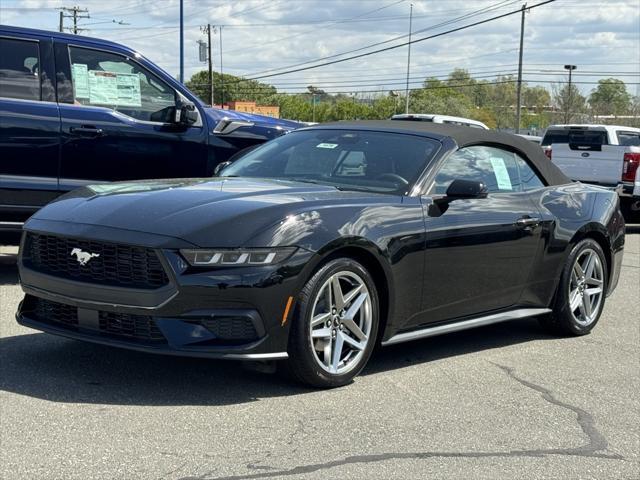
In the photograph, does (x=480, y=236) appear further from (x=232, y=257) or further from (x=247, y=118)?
Result: (x=247, y=118)

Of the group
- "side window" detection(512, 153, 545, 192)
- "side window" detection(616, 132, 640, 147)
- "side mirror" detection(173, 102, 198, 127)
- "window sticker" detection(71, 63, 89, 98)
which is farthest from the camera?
"side window" detection(616, 132, 640, 147)

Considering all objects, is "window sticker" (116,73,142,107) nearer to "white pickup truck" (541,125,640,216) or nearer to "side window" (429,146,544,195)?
"side window" (429,146,544,195)

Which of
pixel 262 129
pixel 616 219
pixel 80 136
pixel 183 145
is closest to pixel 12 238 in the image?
pixel 80 136

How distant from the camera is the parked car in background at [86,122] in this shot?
7.88 metres

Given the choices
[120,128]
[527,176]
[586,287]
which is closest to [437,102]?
[120,128]

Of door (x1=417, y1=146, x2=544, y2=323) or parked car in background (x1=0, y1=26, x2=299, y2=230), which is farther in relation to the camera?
parked car in background (x1=0, y1=26, x2=299, y2=230)

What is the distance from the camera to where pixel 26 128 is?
7848mm

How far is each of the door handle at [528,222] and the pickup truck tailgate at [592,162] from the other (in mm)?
10256

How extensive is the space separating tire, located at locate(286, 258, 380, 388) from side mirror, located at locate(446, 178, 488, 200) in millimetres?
874

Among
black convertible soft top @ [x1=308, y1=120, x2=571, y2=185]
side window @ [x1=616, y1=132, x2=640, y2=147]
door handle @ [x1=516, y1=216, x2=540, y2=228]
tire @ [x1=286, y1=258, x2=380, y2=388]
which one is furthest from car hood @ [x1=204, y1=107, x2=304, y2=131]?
side window @ [x1=616, y1=132, x2=640, y2=147]

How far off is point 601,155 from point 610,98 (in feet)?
311

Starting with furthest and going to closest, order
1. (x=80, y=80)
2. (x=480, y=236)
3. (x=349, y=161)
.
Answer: (x=80, y=80), (x=349, y=161), (x=480, y=236)

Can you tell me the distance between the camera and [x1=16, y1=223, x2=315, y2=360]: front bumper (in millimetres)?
4531

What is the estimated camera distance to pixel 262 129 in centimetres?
945
